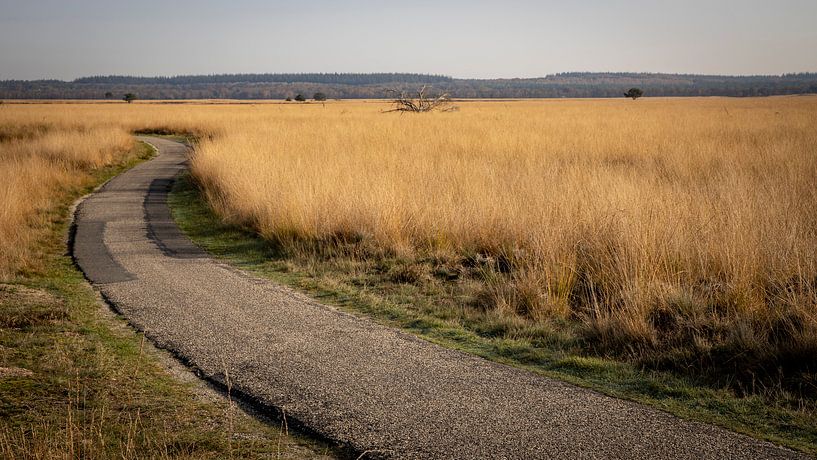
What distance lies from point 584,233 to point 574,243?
40 cm

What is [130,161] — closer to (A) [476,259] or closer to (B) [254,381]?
(A) [476,259]

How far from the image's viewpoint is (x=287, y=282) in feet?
29.1

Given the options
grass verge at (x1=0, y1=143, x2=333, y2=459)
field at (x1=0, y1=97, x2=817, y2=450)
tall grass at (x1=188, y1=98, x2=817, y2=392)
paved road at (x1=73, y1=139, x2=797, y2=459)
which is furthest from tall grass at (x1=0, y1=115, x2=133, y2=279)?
Result: tall grass at (x1=188, y1=98, x2=817, y2=392)

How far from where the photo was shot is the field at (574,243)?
6.08 meters

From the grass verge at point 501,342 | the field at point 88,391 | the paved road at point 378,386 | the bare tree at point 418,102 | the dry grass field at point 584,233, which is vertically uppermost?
the bare tree at point 418,102

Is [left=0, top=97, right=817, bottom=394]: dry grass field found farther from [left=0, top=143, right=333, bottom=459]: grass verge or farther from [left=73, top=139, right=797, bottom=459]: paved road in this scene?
[left=0, top=143, right=333, bottom=459]: grass verge

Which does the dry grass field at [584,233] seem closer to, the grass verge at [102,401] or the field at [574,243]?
the field at [574,243]

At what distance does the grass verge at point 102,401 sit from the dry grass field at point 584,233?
3.06 meters

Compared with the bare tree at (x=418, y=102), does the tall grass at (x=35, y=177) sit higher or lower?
lower

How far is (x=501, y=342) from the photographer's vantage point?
6.41 metres

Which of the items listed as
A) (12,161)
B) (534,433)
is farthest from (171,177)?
(534,433)

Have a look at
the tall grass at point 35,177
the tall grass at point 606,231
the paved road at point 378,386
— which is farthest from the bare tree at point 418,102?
the paved road at point 378,386

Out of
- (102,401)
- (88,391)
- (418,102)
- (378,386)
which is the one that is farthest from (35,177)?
(418,102)

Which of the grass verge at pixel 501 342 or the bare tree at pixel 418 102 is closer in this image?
the grass verge at pixel 501 342
